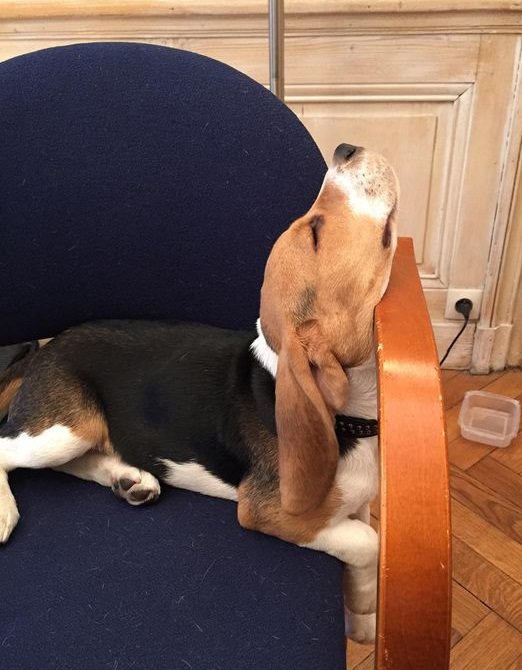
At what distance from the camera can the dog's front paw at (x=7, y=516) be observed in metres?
A: 0.95

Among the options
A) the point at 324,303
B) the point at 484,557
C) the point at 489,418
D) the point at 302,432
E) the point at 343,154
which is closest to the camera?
the point at 302,432

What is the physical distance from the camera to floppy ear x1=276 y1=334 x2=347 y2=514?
809 millimetres

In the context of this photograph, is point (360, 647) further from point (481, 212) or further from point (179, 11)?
point (179, 11)

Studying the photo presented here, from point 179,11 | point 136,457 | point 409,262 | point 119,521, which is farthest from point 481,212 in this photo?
point 119,521

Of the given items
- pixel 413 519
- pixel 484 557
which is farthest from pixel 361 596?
pixel 484 557

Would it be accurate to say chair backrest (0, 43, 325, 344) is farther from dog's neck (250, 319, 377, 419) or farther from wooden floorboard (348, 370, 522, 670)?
wooden floorboard (348, 370, 522, 670)

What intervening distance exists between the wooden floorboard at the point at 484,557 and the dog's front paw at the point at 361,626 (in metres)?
0.33

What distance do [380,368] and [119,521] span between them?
461 mm

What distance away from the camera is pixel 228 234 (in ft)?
3.64

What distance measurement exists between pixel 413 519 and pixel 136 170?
0.70 metres

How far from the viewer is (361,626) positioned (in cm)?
105

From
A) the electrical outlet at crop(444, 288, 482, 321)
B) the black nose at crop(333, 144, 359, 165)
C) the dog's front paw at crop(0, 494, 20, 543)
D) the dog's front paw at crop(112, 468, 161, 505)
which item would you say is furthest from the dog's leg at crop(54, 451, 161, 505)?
the electrical outlet at crop(444, 288, 482, 321)

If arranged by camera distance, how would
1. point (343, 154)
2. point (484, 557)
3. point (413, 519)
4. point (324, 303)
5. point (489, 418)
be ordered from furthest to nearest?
point (489, 418)
point (484, 557)
point (343, 154)
point (324, 303)
point (413, 519)

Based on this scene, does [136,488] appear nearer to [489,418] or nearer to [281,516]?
[281,516]
